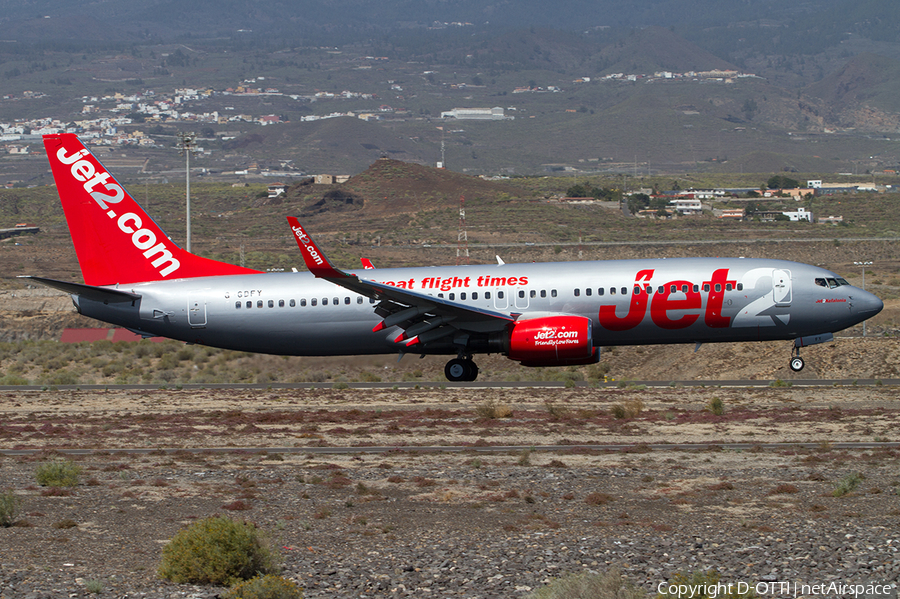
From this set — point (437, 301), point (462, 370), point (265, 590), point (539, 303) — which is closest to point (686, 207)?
point (462, 370)

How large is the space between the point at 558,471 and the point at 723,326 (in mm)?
12848

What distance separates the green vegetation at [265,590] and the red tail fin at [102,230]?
23913mm

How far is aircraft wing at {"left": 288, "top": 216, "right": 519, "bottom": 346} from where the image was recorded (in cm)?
3150

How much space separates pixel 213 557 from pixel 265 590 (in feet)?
5.78

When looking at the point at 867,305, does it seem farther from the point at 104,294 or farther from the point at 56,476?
the point at 104,294

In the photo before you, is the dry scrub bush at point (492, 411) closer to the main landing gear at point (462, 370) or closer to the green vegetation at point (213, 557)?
the main landing gear at point (462, 370)

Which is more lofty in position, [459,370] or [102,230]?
[102,230]

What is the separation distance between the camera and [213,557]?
1427cm

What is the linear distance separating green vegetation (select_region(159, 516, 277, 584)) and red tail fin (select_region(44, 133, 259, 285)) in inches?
880

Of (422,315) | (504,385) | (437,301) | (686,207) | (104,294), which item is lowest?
(504,385)

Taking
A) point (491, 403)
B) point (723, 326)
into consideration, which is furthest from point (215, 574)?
point (723, 326)

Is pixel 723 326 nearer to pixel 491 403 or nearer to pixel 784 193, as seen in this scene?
pixel 491 403

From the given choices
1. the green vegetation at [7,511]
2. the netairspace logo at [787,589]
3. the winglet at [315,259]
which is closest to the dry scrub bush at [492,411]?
the winglet at [315,259]

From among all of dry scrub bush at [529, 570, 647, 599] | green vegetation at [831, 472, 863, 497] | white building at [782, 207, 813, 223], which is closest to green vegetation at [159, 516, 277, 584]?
dry scrub bush at [529, 570, 647, 599]
